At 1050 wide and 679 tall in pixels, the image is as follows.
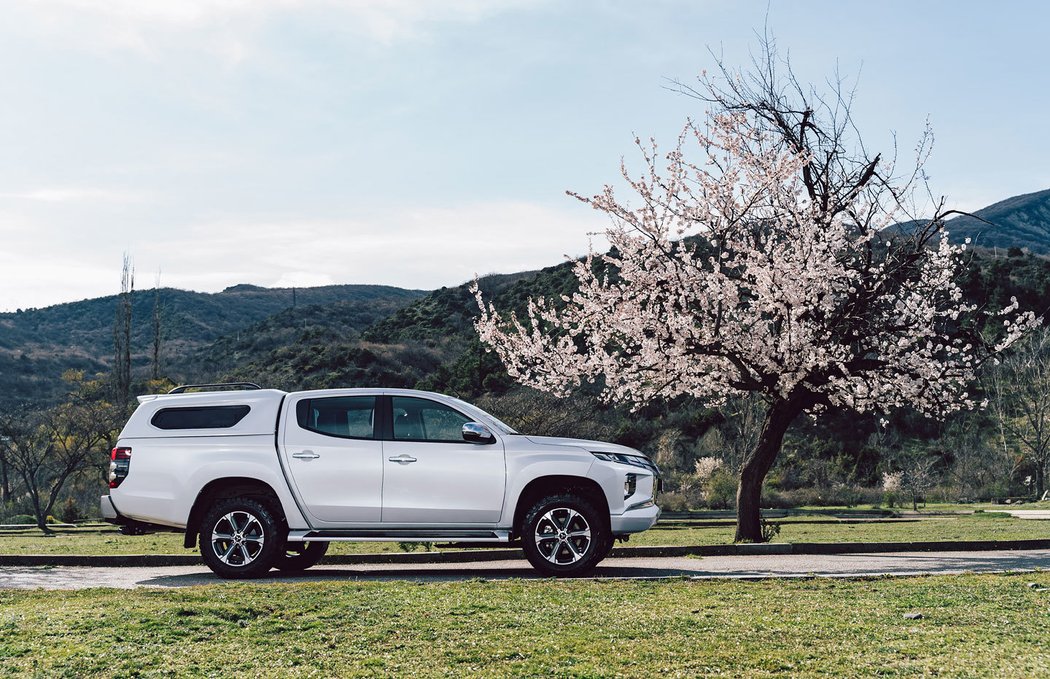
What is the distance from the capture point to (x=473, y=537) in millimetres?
11508

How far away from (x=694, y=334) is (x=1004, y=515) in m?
14.6

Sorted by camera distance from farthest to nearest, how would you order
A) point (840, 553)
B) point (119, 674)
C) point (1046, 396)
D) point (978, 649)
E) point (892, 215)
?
point (1046, 396)
point (892, 215)
point (840, 553)
point (978, 649)
point (119, 674)

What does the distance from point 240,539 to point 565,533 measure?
3.53m

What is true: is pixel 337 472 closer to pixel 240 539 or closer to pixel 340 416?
pixel 340 416

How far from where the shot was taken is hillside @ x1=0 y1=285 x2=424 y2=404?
85.9 m

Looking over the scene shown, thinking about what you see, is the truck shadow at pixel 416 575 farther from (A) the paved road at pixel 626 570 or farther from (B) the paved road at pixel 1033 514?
(B) the paved road at pixel 1033 514

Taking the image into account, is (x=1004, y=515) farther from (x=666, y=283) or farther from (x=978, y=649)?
(x=978, y=649)

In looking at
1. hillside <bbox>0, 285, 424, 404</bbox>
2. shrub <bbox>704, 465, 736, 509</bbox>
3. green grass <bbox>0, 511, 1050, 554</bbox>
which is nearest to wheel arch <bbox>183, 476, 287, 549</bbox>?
green grass <bbox>0, 511, 1050, 554</bbox>

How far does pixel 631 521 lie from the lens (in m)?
11.7

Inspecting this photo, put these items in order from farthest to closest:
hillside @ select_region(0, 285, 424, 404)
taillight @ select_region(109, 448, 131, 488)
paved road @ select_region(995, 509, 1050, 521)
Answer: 1. hillside @ select_region(0, 285, 424, 404)
2. paved road @ select_region(995, 509, 1050, 521)
3. taillight @ select_region(109, 448, 131, 488)

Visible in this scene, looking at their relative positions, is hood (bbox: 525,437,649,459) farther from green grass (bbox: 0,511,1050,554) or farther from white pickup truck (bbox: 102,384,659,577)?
green grass (bbox: 0,511,1050,554)

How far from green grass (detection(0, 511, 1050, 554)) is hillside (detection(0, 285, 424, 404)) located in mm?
58422

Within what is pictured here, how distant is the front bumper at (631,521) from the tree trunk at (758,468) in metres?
5.73

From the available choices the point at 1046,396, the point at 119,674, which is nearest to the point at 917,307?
the point at 119,674
